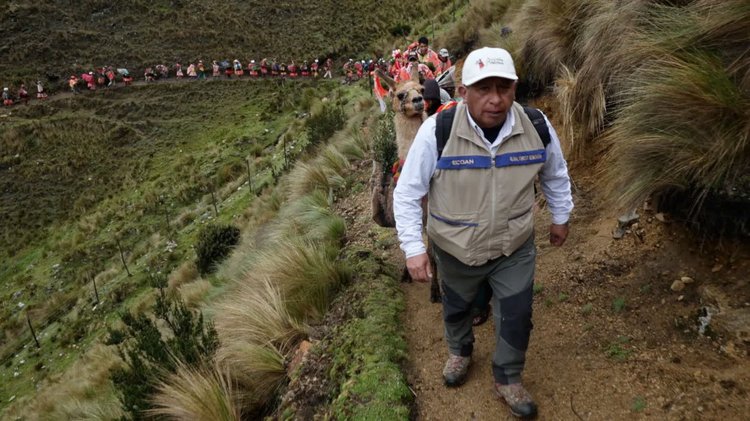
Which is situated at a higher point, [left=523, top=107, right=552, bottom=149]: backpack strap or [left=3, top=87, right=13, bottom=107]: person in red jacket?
[left=523, top=107, right=552, bottom=149]: backpack strap

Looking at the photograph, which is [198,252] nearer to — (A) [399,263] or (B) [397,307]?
(A) [399,263]

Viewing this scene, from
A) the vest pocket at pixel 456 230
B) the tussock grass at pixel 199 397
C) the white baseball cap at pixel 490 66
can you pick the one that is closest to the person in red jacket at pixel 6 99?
the tussock grass at pixel 199 397

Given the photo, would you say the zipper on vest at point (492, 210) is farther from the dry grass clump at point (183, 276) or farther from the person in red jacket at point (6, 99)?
the person in red jacket at point (6, 99)

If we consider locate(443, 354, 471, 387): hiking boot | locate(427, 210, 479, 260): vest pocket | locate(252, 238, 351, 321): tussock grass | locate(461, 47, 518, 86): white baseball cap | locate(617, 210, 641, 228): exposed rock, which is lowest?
locate(252, 238, 351, 321): tussock grass

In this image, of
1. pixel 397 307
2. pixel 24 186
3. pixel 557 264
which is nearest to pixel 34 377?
pixel 397 307

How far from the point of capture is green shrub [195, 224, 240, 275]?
11938 mm

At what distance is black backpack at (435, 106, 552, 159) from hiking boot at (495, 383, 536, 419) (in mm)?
1441

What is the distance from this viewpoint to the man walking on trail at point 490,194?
277cm

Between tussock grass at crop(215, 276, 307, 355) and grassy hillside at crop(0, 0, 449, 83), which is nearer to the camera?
tussock grass at crop(215, 276, 307, 355)

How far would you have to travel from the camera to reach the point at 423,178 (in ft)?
9.53

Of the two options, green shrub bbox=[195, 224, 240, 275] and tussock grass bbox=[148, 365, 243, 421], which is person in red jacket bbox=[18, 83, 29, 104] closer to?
green shrub bbox=[195, 224, 240, 275]

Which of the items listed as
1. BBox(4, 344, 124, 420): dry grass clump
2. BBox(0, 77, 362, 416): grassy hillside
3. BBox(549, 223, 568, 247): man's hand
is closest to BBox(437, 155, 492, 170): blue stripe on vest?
BBox(549, 223, 568, 247): man's hand

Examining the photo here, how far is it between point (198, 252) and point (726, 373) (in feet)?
36.7

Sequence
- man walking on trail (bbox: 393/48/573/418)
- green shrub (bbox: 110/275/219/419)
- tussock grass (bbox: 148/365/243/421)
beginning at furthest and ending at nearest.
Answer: green shrub (bbox: 110/275/219/419) → tussock grass (bbox: 148/365/243/421) → man walking on trail (bbox: 393/48/573/418)
